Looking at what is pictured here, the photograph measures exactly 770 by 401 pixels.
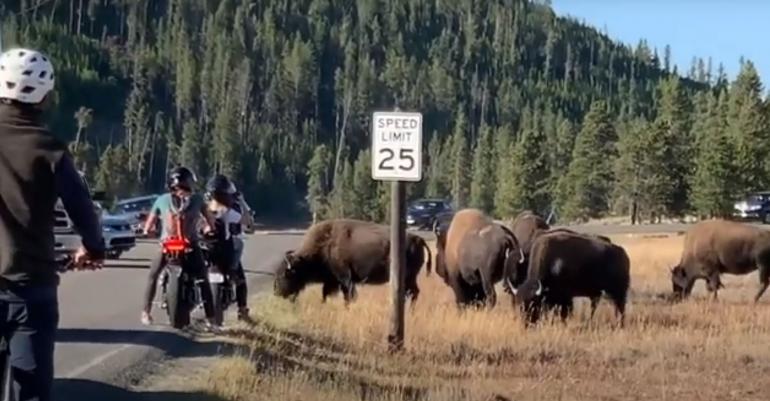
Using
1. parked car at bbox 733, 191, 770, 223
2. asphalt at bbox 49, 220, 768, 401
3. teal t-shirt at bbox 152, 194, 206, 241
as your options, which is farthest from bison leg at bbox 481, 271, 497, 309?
parked car at bbox 733, 191, 770, 223

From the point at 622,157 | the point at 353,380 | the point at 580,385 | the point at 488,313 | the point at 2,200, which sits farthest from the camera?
the point at 622,157

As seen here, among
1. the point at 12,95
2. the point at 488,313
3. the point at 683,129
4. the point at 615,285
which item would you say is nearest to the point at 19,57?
the point at 12,95

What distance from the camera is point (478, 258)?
23938 millimetres

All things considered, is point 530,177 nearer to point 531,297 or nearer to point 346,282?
A: point 346,282

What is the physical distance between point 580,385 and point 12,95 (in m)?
8.82

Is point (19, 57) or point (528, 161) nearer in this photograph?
point (19, 57)

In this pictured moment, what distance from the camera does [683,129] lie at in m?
103

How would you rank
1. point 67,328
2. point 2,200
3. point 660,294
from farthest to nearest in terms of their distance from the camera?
1. point 660,294
2. point 67,328
3. point 2,200

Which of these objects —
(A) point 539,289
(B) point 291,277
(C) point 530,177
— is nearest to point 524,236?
(B) point 291,277

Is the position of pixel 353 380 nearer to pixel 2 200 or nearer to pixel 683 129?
pixel 2 200

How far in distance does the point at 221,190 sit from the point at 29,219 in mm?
9178

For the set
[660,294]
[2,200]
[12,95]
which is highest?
[12,95]

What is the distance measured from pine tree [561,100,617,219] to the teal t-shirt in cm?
8614

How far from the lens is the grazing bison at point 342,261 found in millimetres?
23781
